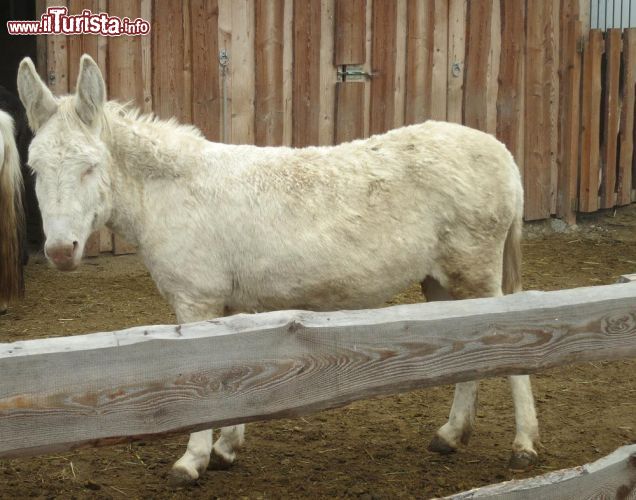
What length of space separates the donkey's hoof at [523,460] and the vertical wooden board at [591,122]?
6.51 m

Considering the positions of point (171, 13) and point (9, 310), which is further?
point (171, 13)

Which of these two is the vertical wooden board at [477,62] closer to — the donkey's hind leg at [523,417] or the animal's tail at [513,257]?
the animal's tail at [513,257]

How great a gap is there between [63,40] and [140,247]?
4.17 meters

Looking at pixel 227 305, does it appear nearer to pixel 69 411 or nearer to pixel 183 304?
pixel 183 304

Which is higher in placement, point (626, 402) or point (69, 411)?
point (69, 411)

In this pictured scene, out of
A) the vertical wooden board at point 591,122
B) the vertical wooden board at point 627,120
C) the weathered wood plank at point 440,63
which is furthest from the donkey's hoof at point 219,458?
the vertical wooden board at point 627,120

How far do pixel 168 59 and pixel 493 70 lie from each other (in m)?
3.52

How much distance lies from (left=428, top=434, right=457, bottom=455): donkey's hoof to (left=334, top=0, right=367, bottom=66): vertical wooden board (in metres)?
5.09

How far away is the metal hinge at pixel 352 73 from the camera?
29.3 feet

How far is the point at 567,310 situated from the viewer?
8.90 ft

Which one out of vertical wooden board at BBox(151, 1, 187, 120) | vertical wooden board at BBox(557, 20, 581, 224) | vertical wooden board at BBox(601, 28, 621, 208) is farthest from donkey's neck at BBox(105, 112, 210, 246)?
vertical wooden board at BBox(601, 28, 621, 208)

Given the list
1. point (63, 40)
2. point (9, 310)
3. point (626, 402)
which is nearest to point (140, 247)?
point (626, 402)

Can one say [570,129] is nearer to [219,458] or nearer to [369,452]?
[369,452]

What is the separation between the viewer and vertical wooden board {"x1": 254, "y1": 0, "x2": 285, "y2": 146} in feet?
27.7
